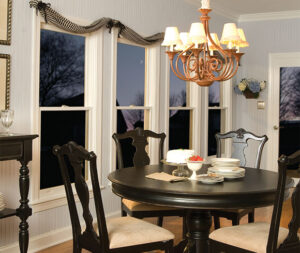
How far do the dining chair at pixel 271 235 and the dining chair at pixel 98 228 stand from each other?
333 millimetres

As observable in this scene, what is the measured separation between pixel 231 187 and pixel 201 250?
0.62m

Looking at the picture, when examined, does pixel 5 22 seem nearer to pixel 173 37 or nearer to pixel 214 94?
pixel 173 37

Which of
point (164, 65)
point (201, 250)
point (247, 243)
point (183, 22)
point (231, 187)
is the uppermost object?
point (183, 22)

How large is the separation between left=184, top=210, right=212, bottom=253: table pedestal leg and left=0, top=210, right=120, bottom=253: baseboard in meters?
1.46

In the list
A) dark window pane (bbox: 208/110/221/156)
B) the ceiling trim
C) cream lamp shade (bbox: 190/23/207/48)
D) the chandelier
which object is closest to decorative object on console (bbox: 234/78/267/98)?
dark window pane (bbox: 208/110/221/156)

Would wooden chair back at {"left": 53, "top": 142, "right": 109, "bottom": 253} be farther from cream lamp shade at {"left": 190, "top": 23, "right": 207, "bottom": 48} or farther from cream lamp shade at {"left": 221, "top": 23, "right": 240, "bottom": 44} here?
cream lamp shade at {"left": 221, "top": 23, "right": 240, "bottom": 44}

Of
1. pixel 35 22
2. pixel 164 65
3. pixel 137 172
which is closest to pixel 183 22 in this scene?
pixel 164 65

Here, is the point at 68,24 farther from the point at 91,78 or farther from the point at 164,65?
the point at 164,65

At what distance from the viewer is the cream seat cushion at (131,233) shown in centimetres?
257

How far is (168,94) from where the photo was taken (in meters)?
5.51

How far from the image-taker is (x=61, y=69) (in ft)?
13.5

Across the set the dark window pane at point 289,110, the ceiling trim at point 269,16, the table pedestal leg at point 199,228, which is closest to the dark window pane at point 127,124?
the table pedestal leg at point 199,228

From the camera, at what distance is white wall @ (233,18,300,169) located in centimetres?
686

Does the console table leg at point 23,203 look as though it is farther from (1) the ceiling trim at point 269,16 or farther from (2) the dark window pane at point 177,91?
(1) the ceiling trim at point 269,16
